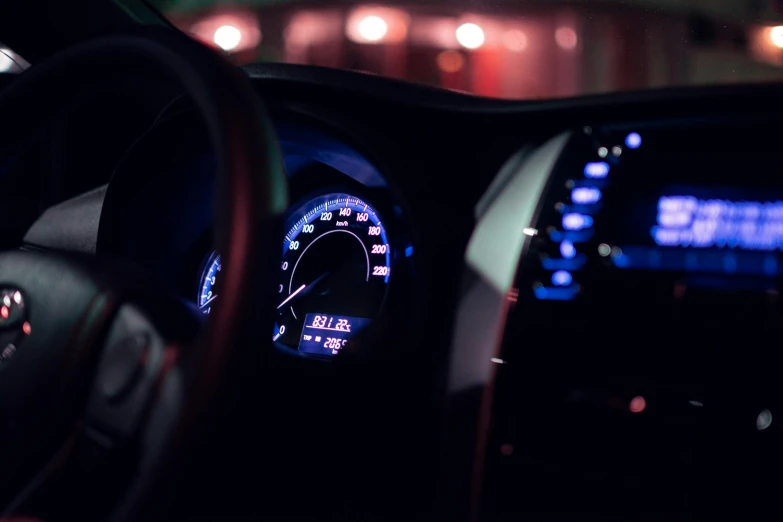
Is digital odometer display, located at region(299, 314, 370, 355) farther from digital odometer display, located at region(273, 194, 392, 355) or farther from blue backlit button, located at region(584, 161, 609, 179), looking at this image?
blue backlit button, located at region(584, 161, 609, 179)

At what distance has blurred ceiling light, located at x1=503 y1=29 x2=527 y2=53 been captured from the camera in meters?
3.66

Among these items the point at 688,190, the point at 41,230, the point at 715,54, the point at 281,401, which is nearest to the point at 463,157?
the point at 688,190

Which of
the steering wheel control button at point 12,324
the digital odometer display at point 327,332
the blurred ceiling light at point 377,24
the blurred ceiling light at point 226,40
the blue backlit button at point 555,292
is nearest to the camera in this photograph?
the steering wheel control button at point 12,324

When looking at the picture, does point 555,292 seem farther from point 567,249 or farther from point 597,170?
point 597,170

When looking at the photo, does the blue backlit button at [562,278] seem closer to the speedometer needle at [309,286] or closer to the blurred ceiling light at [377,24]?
the speedometer needle at [309,286]

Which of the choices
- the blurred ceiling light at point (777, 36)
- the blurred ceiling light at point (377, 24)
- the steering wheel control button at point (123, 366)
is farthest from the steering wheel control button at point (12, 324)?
the blurred ceiling light at point (377, 24)

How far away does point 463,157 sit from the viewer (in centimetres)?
124

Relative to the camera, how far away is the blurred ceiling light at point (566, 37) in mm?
4676

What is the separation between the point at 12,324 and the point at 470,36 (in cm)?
358

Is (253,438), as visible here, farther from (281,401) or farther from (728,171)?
(728,171)

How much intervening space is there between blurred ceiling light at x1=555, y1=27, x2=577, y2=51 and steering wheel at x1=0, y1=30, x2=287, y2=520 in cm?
408

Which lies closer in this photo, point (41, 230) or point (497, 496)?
point (497, 496)

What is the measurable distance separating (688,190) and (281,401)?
640 millimetres

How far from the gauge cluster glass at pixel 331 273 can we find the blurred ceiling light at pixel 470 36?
2.69 metres
